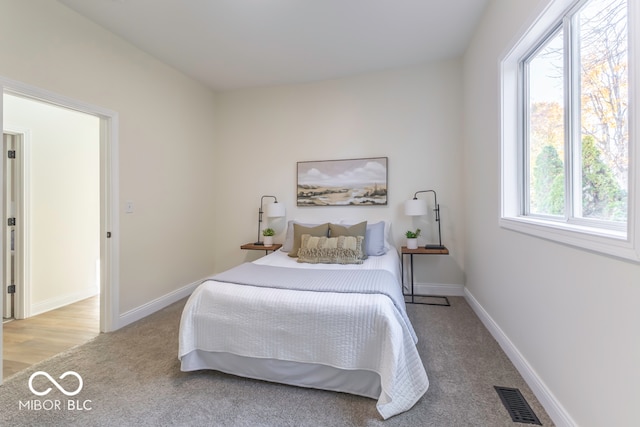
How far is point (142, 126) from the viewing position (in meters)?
2.96

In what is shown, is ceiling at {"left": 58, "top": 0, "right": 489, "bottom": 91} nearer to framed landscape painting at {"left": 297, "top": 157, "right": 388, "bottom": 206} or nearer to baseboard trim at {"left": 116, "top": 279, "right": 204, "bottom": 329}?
framed landscape painting at {"left": 297, "top": 157, "right": 388, "bottom": 206}

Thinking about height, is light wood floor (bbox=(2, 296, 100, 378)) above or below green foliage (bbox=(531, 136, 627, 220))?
below

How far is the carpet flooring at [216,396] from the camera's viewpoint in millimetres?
1523

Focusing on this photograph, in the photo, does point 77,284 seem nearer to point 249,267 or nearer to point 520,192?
point 249,267

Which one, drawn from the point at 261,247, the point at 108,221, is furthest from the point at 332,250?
the point at 108,221

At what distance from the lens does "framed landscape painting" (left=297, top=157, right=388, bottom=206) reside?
3568 mm

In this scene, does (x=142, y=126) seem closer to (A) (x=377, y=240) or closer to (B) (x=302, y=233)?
(B) (x=302, y=233)

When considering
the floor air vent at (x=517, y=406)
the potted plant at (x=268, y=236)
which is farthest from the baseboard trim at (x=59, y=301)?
the floor air vent at (x=517, y=406)

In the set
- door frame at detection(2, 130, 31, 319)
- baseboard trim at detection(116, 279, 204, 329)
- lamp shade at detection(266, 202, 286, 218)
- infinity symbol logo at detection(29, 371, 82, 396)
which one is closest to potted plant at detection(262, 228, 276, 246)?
lamp shade at detection(266, 202, 286, 218)

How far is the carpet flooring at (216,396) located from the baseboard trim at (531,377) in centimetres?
4

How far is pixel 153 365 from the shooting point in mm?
2045

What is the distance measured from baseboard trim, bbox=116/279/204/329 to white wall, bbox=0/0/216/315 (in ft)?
0.15

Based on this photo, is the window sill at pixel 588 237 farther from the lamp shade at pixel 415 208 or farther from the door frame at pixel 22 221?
the door frame at pixel 22 221

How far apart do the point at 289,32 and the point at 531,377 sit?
3317mm
